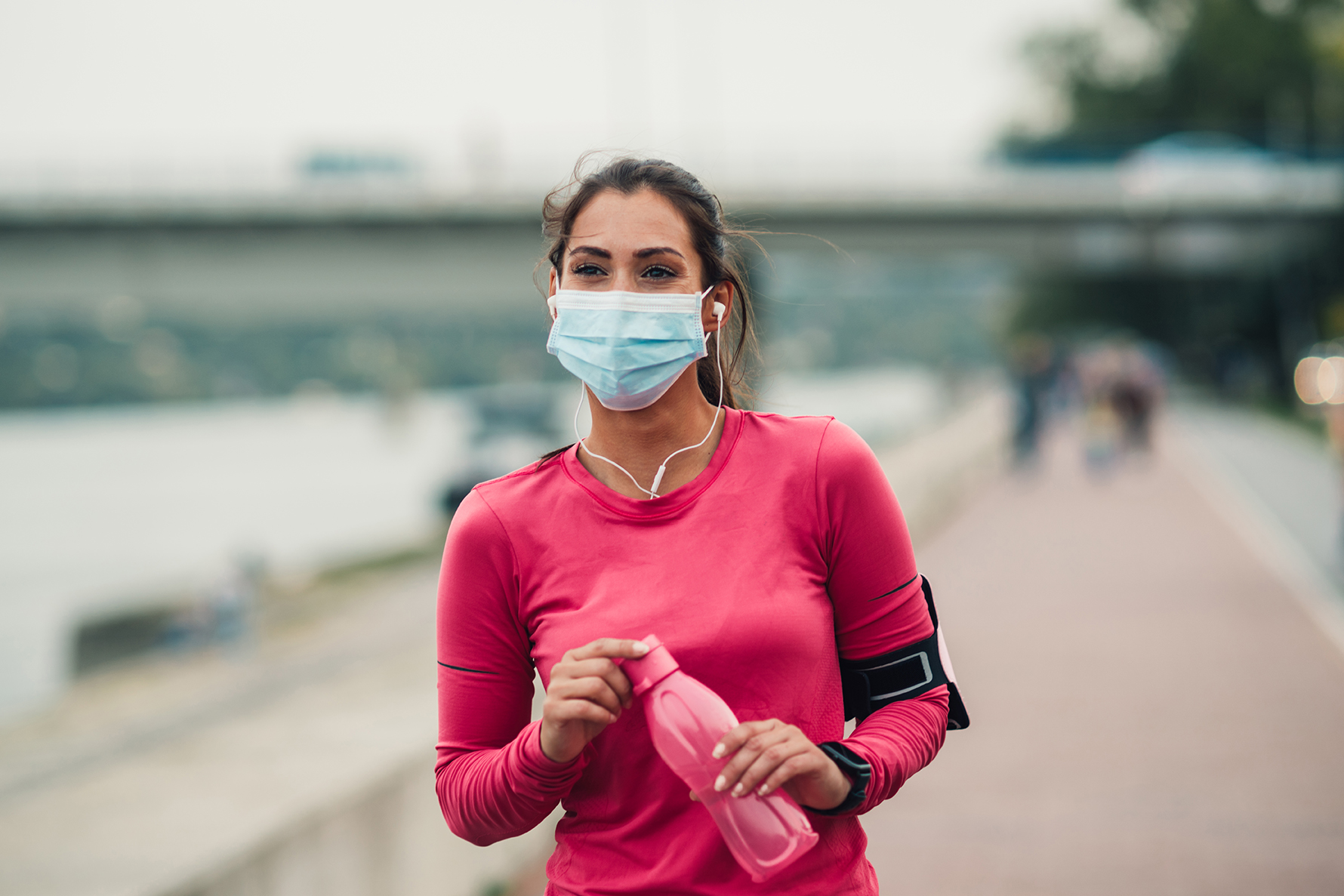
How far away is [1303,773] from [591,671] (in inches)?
221

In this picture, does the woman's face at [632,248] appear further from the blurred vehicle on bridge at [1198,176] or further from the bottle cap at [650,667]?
the blurred vehicle on bridge at [1198,176]

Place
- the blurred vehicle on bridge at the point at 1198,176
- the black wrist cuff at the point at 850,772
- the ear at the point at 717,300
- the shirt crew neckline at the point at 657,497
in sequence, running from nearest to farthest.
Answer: the black wrist cuff at the point at 850,772 → the shirt crew neckline at the point at 657,497 → the ear at the point at 717,300 → the blurred vehicle on bridge at the point at 1198,176

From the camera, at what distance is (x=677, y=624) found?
1770 mm

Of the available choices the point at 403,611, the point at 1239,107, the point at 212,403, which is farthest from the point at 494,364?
the point at 403,611

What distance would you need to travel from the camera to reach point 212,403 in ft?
260

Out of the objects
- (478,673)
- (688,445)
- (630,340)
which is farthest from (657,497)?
(478,673)

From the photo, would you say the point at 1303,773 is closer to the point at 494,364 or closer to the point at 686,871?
the point at 686,871

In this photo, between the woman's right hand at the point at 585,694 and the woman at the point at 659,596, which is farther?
the woman at the point at 659,596

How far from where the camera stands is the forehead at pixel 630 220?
191cm

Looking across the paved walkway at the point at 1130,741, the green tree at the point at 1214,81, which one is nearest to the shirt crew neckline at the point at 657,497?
→ the paved walkway at the point at 1130,741

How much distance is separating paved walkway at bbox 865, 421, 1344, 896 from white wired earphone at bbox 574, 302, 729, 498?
11.2 ft

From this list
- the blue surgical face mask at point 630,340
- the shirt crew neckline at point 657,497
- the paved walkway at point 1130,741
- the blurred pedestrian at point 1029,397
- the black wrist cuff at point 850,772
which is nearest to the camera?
the black wrist cuff at point 850,772

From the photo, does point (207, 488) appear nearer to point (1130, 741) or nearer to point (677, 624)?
point (1130, 741)

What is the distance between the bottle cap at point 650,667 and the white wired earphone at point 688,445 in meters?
0.28
